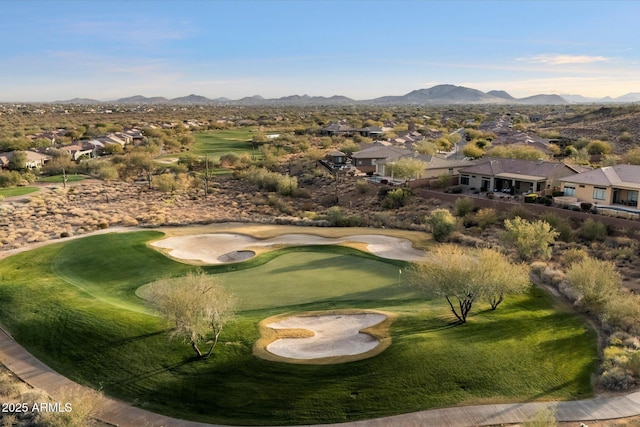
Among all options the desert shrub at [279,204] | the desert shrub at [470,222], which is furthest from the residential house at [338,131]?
the desert shrub at [470,222]

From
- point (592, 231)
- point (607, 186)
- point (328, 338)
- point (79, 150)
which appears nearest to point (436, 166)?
point (607, 186)

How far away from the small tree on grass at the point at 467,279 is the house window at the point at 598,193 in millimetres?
27286

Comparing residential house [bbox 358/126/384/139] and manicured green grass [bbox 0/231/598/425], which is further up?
residential house [bbox 358/126/384/139]

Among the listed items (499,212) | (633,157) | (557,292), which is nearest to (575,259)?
(557,292)

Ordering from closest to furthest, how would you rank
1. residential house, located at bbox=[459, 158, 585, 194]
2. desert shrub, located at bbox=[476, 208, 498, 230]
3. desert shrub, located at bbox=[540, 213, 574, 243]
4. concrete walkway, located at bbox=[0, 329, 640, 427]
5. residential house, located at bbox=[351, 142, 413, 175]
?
concrete walkway, located at bbox=[0, 329, 640, 427]
desert shrub, located at bbox=[540, 213, 574, 243]
desert shrub, located at bbox=[476, 208, 498, 230]
residential house, located at bbox=[459, 158, 585, 194]
residential house, located at bbox=[351, 142, 413, 175]

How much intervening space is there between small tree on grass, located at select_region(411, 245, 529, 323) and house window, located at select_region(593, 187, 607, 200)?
2729 cm

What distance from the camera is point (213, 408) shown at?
18.8 metres

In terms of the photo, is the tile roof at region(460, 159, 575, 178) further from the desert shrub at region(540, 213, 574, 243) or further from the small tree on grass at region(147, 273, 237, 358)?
the small tree on grass at region(147, 273, 237, 358)

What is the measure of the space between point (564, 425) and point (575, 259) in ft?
64.1

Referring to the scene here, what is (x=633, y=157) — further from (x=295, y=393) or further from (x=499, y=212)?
(x=295, y=393)

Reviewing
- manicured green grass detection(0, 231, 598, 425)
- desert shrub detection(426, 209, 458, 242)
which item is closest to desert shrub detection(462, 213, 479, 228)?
desert shrub detection(426, 209, 458, 242)

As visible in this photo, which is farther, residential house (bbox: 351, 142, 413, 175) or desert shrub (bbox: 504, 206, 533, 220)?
residential house (bbox: 351, 142, 413, 175)

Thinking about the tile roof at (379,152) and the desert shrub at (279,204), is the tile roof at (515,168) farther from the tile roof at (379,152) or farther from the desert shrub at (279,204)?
the desert shrub at (279,204)

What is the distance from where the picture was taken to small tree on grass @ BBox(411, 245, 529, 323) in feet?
76.1
